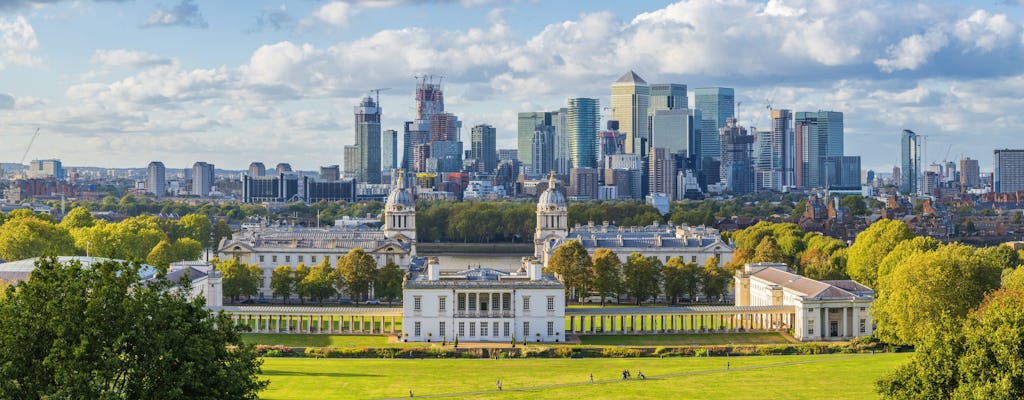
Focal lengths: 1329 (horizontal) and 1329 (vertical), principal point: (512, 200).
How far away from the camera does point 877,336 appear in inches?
2995

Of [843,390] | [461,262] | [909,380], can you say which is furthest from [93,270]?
[461,262]

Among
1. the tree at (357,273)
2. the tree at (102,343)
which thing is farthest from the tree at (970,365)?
the tree at (357,273)

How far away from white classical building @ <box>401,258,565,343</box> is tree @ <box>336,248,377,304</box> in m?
18.2

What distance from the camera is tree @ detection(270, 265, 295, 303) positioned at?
10250cm

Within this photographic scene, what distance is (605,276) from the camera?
102438 millimetres

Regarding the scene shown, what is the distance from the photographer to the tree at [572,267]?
103500 millimetres

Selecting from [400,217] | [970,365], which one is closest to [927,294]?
[970,365]

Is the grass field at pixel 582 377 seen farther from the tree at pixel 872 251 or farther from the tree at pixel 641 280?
the tree at pixel 872 251

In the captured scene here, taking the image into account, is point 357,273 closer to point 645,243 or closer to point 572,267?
point 572,267

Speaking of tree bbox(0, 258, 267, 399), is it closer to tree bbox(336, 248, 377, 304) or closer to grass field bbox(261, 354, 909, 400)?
grass field bbox(261, 354, 909, 400)

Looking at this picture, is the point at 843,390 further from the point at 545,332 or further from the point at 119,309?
the point at 119,309

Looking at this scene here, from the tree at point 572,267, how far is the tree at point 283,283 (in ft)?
66.7

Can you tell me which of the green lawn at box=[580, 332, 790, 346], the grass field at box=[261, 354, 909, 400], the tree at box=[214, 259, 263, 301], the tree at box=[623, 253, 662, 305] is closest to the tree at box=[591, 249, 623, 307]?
the tree at box=[623, 253, 662, 305]

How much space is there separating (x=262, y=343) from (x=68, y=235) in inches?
1909
